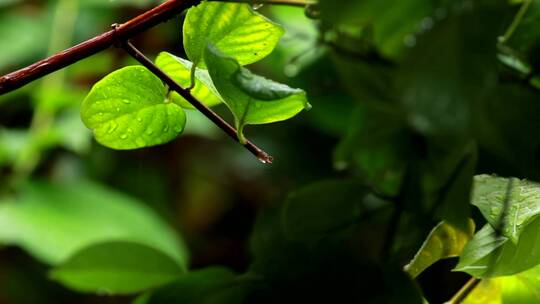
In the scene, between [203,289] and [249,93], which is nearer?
[249,93]

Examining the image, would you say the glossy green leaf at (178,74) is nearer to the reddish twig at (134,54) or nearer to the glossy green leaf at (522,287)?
the reddish twig at (134,54)

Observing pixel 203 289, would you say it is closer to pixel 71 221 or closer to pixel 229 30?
pixel 229 30

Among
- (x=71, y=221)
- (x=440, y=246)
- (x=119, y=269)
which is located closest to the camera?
(x=440, y=246)

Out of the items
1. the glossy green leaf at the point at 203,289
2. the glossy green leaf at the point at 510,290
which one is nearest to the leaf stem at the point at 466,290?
the glossy green leaf at the point at 510,290

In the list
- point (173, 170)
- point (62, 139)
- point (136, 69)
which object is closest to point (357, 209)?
point (136, 69)

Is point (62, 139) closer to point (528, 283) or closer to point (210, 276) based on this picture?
point (210, 276)

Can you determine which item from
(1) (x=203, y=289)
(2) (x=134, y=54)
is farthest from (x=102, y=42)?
(1) (x=203, y=289)

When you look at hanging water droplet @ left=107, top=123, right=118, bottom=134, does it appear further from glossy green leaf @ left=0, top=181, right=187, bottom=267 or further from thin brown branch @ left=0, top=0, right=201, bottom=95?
glossy green leaf @ left=0, top=181, right=187, bottom=267
